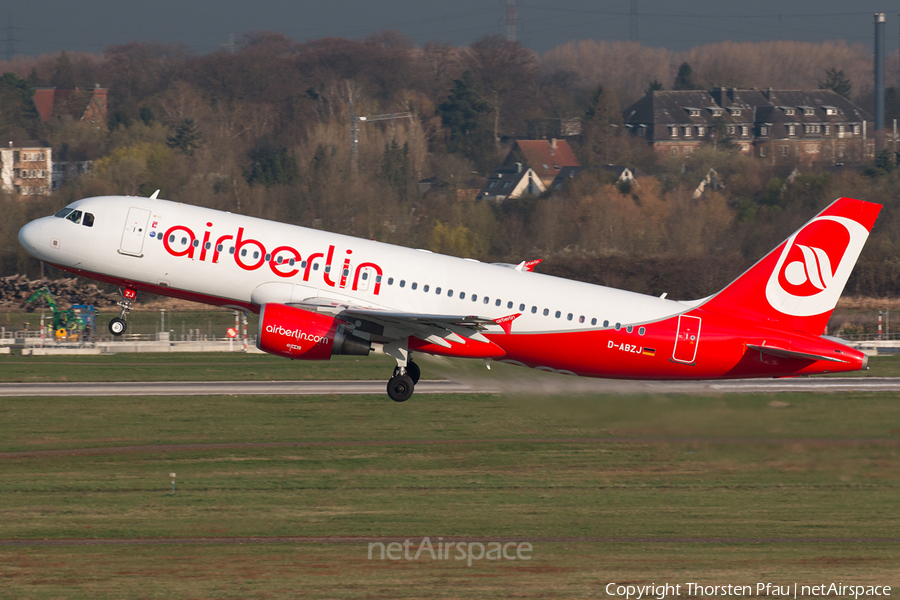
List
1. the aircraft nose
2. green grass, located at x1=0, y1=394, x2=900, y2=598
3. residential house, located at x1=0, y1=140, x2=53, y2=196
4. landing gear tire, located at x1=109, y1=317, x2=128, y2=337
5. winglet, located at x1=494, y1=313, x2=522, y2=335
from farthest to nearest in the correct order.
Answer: residential house, located at x1=0, y1=140, x2=53, y2=196 → the aircraft nose → landing gear tire, located at x1=109, y1=317, x2=128, y2=337 → winglet, located at x1=494, y1=313, x2=522, y2=335 → green grass, located at x1=0, y1=394, x2=900, y2=598

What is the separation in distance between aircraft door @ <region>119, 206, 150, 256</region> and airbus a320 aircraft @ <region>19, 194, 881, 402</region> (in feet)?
0.17

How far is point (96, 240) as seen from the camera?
41.0 meters

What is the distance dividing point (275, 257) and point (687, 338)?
15630 mm

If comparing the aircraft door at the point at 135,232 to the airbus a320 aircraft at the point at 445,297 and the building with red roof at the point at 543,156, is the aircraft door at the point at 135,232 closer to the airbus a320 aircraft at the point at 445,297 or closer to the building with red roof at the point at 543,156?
the airbus a320 aircraft at the point at 445,297

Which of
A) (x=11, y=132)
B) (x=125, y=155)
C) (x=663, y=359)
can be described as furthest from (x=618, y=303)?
(x=11, y=132)

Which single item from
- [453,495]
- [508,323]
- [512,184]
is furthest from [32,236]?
[512,184]

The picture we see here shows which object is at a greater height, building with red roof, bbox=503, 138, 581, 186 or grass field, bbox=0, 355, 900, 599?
building with red roof, bbox=503, 138, 581, 186

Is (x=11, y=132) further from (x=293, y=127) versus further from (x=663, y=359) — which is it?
(x=663, y=359)

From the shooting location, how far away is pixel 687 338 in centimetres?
4153

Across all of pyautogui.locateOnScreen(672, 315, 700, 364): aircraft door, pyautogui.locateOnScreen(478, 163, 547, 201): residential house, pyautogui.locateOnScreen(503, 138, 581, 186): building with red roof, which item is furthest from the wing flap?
pyautogui.locateOnScreen(503, 138, 581, 186): building with red roof

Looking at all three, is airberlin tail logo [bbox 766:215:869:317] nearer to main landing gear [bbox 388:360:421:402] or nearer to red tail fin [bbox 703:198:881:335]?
red tail fin [bbox 703:198:881:335]

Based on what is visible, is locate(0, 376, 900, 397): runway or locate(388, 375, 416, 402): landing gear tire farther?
locate(0, 376, 900, 397): runway

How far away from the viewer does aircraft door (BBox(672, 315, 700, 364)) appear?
41.5 m

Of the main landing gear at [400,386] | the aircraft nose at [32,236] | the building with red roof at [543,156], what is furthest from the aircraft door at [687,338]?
the building with red roof at [543,156]
